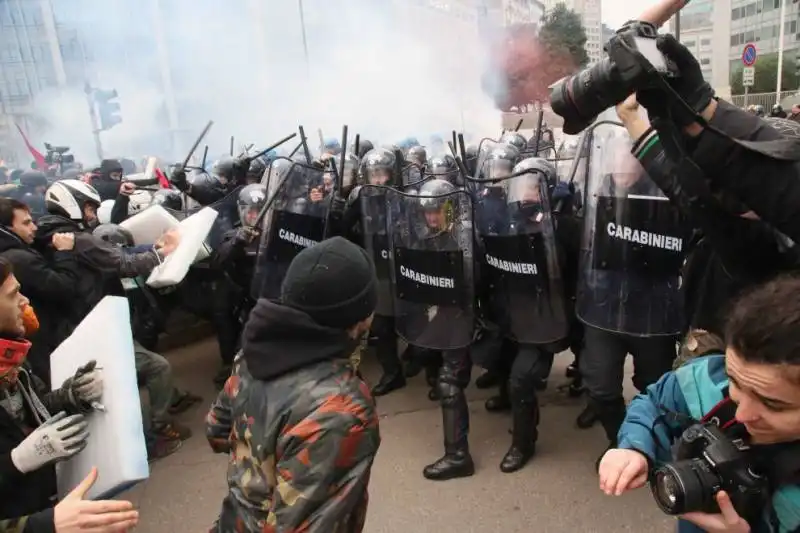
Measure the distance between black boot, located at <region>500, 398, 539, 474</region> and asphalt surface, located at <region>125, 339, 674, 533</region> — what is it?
0.06m

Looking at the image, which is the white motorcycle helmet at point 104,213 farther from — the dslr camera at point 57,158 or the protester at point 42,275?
the dslr camera at point 57,158

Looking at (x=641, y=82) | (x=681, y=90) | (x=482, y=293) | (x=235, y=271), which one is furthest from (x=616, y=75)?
(x=235, y=271)

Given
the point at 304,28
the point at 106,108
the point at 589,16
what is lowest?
the point at 106,108

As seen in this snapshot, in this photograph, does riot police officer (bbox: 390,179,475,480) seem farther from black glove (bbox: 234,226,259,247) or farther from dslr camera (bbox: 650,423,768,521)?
dslr camera (bbox: 650,423,768,521)

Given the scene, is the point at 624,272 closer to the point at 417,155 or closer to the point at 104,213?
the point at 104,213

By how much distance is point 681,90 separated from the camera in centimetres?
173

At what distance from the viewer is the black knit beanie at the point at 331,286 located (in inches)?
57.0

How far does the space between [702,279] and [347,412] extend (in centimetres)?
145

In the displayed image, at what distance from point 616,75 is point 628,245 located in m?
1.37

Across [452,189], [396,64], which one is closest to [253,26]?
[396,64]

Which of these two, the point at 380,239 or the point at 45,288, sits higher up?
the point at 45,288

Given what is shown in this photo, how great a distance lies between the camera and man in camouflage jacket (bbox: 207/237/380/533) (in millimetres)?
1302

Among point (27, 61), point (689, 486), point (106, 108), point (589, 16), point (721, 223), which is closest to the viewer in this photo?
point (689, 486)

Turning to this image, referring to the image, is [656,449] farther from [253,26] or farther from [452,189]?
[253,26]
